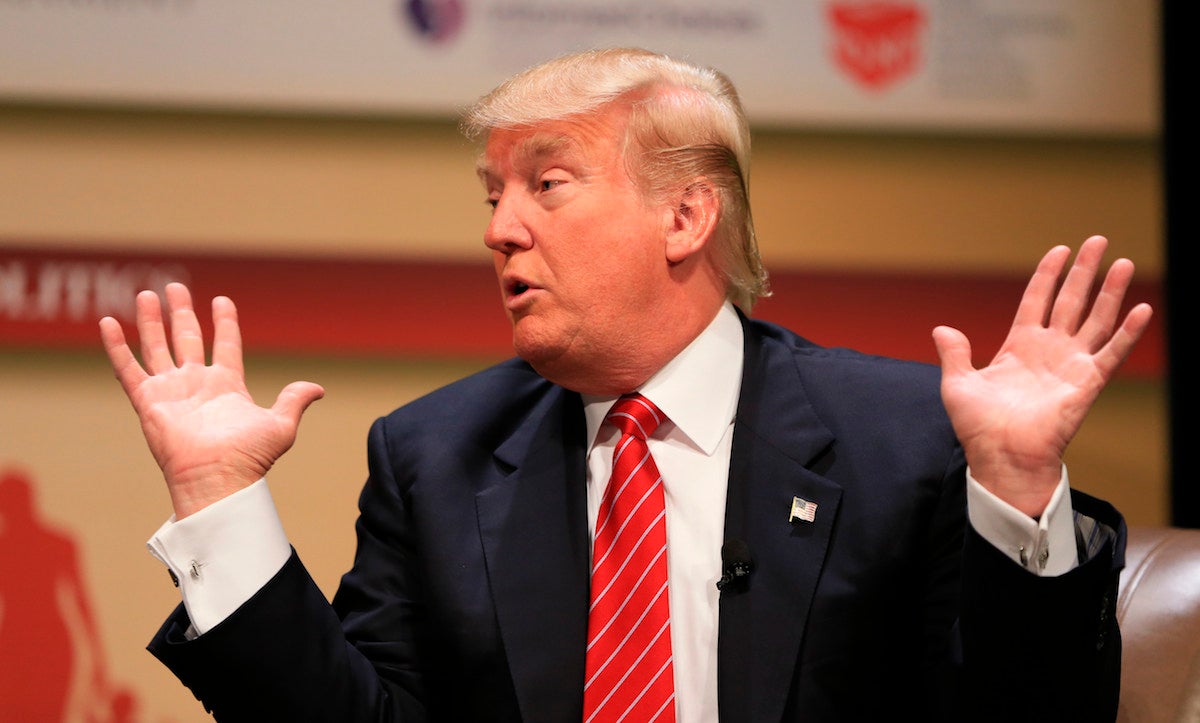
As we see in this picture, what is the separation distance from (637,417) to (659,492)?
13 cm

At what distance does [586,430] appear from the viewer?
6.38 ft

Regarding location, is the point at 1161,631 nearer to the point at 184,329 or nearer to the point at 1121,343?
the point at 1121,343

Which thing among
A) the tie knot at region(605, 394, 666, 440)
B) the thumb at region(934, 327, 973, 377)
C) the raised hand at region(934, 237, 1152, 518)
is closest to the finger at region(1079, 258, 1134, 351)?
the raised hand at region(934, 237, 1152, 518)

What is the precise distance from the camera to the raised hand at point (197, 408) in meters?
1.56

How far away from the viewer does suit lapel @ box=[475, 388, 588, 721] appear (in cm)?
172

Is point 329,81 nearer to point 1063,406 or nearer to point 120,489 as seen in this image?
point 120,489

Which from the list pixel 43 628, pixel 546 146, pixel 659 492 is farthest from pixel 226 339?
pixel 43 628

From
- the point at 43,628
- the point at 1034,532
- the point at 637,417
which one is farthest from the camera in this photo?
the point at 43,628

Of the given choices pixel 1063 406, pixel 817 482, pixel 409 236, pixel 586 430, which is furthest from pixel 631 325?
pixel 409 236

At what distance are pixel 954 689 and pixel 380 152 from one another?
6.49 feet

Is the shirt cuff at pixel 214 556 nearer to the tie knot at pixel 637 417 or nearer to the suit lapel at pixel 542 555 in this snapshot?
the suit lapel at pixel 542 555

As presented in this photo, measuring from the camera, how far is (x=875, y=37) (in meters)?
3.08

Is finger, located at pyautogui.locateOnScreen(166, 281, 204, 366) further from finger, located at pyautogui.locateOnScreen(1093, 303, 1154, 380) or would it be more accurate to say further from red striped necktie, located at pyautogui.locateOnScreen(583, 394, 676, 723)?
finger, located at pyautogui.locateOnScreen(1093, 303, 1154, 380)

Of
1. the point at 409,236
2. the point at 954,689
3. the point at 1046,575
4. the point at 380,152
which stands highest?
the point at 380,152
